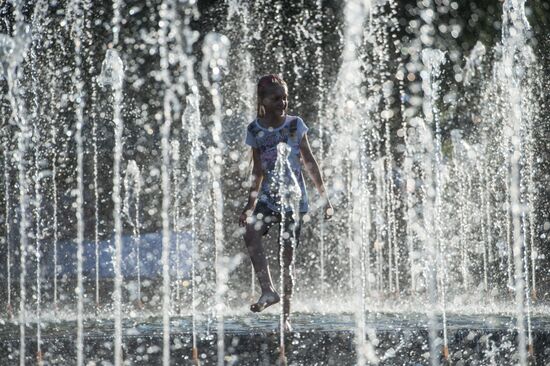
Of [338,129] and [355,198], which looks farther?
[355,198]

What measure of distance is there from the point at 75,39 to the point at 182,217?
2.94 meters

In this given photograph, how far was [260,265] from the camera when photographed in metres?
4.39

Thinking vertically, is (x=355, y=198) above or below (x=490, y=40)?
below

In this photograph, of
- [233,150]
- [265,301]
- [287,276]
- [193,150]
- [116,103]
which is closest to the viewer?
[265,301]

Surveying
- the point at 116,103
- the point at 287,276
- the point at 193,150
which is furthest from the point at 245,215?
the point at 193,150

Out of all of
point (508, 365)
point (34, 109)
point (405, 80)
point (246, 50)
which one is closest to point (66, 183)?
point (34, 109)

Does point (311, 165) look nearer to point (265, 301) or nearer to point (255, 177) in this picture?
point (255, 177)

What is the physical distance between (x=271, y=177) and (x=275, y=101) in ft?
1.15

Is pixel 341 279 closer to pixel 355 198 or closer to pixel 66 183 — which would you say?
pixel 355 198

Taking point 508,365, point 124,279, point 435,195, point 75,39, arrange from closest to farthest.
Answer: point 508,365, point 124,279, point 75,39, point 435,195

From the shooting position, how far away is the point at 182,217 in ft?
44.3

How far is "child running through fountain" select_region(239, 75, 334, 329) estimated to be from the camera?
432 cm

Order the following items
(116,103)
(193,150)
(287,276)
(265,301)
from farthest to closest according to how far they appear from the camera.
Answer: (193,150)
(116,103)
(287,276)
(265,301)

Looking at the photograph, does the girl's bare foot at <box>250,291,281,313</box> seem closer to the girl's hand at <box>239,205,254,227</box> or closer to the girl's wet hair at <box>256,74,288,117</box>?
the girl's hand at <box>239,205,254,227</box>
